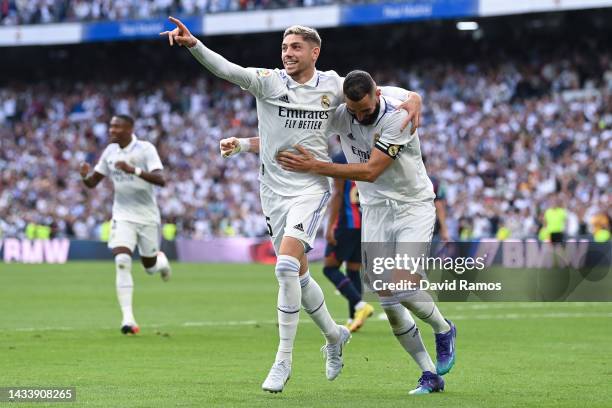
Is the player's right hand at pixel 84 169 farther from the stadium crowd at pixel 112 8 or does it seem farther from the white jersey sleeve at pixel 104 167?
the stadium crowd at pixel 112 8

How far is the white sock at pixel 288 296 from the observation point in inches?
340

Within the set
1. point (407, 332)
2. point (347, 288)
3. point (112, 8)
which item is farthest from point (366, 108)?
point (112, 8)

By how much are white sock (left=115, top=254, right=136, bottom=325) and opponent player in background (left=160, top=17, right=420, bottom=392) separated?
5.33 m

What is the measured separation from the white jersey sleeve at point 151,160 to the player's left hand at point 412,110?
6209 millimetres

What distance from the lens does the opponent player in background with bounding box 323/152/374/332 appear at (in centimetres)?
1423

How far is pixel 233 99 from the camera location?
44.3 meters

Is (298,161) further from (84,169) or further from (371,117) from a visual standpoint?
(84,169)

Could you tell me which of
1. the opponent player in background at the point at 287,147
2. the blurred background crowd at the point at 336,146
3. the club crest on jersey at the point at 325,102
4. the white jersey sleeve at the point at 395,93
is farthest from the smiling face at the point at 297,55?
the blurred background crowd at the point at 336,146

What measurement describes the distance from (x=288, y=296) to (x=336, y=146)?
94.6 ft

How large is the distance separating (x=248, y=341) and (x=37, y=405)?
5.38 metres

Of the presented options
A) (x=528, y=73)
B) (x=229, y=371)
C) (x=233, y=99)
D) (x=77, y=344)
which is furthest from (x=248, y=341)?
(x=233, y=99)

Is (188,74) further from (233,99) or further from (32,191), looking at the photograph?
(32,191)

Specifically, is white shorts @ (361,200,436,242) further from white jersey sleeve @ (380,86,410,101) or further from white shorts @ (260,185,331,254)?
white jersey sleeve @ (380,86,410,101)

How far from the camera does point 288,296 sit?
871cm
